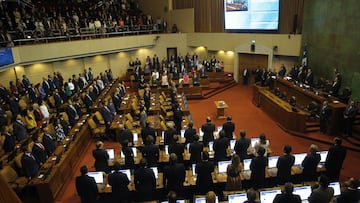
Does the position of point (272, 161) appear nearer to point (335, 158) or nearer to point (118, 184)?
point (335, 158)

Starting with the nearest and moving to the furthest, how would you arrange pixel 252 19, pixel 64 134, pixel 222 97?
pixel 64 134 → pixel 222 97 → pixel 252 19

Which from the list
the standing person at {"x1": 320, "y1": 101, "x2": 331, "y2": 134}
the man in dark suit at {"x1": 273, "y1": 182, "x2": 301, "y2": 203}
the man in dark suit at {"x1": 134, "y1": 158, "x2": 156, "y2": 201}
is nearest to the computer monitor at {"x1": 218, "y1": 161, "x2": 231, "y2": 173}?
the man in dark suit at {"x1": 134, "y1": 158, "x2": 156, "y2": 201}

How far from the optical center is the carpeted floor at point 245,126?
28.5 feet

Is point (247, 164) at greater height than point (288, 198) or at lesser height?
lesser

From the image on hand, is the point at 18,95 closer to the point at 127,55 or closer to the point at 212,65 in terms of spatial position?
the point at 127,55

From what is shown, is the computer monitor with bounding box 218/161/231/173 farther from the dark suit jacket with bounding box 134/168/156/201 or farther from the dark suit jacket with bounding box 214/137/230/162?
the dark suit jacket with bounding box 134/168/156/201

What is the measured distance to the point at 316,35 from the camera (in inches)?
621

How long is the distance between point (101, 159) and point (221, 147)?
3.15m

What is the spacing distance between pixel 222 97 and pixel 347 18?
7770 mm

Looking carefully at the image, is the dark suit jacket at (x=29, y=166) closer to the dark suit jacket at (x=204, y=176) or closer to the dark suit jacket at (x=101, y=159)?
the dark suit jacket at (x=101, y=159)

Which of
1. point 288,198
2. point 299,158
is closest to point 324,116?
point 299,158

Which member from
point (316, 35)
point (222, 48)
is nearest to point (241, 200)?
point (316, 35)

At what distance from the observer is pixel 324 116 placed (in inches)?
428

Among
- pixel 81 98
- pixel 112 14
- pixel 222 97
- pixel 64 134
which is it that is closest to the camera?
pixel 64 134
